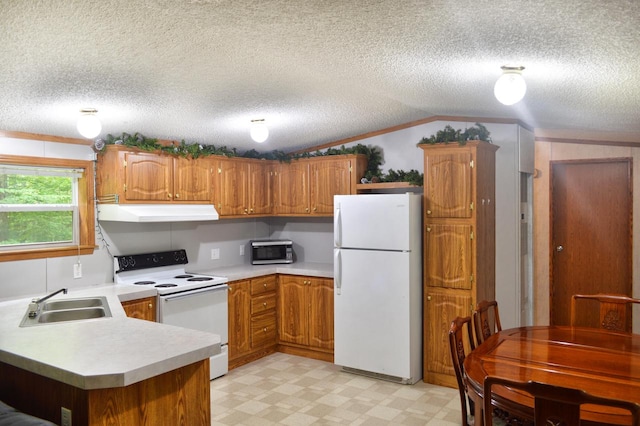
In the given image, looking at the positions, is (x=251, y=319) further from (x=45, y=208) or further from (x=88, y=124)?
(x=88, y=124)

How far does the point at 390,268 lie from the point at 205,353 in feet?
7.69

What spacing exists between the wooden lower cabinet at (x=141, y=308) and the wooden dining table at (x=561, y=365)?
255 cm

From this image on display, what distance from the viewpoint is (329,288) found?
192 inches

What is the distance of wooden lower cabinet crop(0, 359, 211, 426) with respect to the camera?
2.03m

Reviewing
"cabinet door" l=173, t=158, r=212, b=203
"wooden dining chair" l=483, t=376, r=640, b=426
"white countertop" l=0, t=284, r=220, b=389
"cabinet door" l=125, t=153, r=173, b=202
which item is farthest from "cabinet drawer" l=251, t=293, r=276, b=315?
"wooden dining chair" l=483, t=376, r=640, b=426

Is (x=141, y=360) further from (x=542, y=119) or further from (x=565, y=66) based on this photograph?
(x=542, y=119)

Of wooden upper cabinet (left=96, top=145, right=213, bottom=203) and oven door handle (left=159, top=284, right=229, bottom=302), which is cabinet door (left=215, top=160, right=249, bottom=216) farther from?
oven door handle (left=159, top=284, right=229, bottom=302)

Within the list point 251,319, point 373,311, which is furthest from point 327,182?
point 251,319

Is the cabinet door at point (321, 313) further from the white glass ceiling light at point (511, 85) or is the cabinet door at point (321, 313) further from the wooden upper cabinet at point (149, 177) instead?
the white glass ceiling light at point (511, 85)

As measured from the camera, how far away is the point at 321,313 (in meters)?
4.94

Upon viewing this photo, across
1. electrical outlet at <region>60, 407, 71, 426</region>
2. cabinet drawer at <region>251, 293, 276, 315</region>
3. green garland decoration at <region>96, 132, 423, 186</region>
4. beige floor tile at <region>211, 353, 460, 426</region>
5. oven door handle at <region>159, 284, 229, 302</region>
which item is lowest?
beige floor tile at <region>211, 353, 460, 426</region>

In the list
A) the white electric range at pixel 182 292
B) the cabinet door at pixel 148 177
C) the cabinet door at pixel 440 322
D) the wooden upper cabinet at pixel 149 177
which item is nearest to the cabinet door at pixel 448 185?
the cabinet door at pixel 440 322

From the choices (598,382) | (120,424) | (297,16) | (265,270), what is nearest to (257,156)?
(265,270)

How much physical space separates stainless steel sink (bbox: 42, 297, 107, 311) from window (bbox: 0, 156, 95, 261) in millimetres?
670
